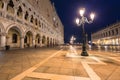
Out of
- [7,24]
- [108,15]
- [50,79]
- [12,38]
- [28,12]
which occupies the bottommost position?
[50,79]

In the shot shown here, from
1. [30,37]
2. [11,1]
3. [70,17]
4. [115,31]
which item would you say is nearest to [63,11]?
[70,17]

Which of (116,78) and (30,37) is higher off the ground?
(30,37)

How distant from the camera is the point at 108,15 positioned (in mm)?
92688

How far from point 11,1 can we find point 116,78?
56.4 feet

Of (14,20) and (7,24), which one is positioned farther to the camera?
(14,20)

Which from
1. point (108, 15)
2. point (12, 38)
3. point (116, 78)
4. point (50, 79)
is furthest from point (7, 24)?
point (108, 15)

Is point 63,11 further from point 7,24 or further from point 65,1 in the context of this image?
point 7,24

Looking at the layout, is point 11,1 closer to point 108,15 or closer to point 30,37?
point 30,37

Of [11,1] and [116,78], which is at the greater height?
[11,1]

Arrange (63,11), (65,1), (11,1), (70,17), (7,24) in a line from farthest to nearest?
(70,17) → (63,11) → (65,1) → (11,1) → (7,24)

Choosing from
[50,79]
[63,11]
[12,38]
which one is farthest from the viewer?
[63,11]

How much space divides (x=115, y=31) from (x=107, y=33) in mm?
7734

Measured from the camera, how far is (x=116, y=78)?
397 cm

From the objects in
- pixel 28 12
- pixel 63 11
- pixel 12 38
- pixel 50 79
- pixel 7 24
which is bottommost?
pixel 50 79
